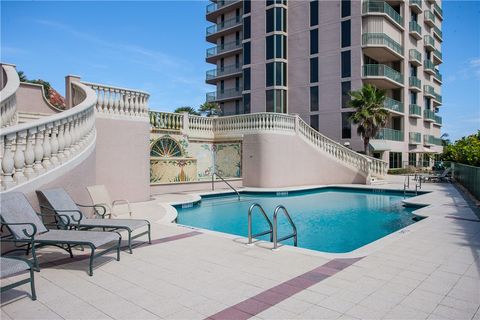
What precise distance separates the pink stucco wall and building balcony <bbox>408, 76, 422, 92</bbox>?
32732 mm

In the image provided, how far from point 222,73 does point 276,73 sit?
9878 mm

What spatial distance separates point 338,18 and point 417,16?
13.4m

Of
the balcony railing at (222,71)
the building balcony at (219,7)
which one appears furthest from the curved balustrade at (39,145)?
the building balcony at (219,7)

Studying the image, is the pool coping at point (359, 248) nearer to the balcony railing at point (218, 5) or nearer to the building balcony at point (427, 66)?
the building balcony at point (427, 66)

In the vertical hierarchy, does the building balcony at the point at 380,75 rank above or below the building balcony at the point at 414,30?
below

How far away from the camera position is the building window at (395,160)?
31691 mm

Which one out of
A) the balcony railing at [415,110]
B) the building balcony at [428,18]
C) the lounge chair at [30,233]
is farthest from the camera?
the building balcony at [428,18]

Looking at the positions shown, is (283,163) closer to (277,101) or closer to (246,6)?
(277,101)

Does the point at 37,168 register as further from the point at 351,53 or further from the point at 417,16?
the point at 417,16

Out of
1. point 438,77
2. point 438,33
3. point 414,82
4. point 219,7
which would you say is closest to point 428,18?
point 438,33

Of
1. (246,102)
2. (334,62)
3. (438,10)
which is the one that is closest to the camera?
(334,62)

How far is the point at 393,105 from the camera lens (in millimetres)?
30969

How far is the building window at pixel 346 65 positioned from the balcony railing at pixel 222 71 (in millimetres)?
12813

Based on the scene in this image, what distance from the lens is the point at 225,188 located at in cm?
1825
